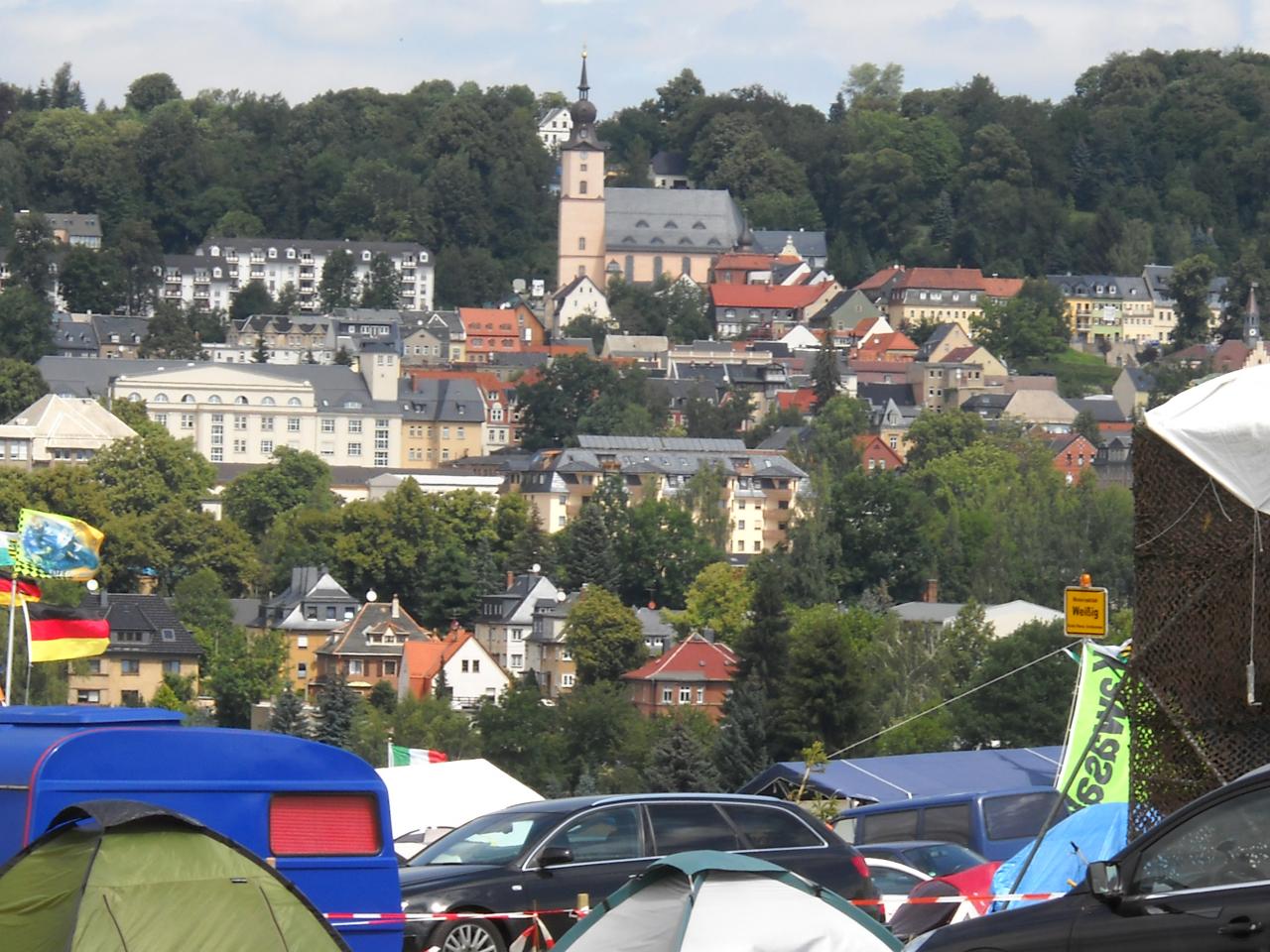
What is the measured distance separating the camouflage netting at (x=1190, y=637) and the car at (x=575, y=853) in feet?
7.62

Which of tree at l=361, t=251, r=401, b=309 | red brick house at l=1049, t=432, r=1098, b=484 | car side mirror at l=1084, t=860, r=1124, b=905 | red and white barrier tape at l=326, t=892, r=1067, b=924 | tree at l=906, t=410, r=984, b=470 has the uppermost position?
car side mirror at l=1084, t=860, r=1124, b=905

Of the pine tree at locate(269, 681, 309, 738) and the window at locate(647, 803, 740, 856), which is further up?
the window at locate(647, 803, 740, 856)

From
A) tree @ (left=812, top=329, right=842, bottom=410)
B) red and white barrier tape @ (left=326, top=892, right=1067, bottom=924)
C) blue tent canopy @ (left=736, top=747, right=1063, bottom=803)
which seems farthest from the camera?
tree @ (left=812, top=329, right=842, bottom=410)

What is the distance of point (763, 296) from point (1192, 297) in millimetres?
30809

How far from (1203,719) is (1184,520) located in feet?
3.13

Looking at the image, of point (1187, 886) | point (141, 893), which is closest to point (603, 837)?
point (141, 893)

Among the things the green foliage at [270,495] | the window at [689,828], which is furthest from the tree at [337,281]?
the window at [689,828]

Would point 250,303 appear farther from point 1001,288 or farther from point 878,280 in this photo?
point 1001,288

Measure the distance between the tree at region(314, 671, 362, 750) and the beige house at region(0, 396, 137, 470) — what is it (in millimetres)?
71893

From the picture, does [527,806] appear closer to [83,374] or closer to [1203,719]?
[1203,719]

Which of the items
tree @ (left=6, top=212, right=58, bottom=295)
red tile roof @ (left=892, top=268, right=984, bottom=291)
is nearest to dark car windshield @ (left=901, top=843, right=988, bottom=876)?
red tile roof @ (left=892, top=268, right=984, bottom=291)

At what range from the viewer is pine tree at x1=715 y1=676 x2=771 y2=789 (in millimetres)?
65875

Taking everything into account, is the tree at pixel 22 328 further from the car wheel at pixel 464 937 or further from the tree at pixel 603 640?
the car wheel at pixel 464 937

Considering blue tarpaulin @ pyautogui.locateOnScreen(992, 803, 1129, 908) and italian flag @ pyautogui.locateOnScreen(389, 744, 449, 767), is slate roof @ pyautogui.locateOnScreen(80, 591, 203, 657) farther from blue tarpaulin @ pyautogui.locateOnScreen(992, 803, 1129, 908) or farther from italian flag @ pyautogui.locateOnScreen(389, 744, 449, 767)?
blue tarpaulin @ pyautogui.locateOnScreen(992, 803, 1129, 908)
